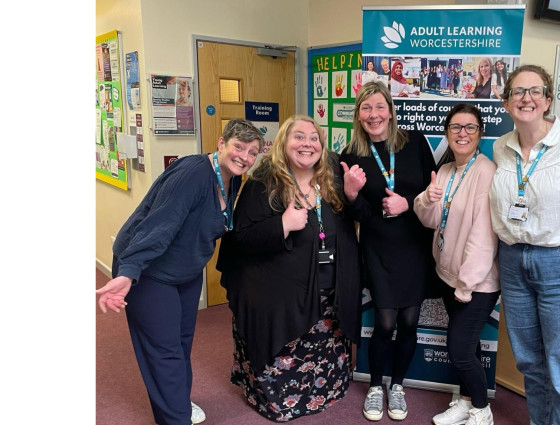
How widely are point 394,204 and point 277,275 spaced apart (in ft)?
2.13

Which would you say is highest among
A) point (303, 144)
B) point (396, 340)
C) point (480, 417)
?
point (303, 144)

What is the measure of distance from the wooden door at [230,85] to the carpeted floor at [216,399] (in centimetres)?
92

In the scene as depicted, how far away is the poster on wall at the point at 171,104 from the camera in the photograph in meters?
3.34

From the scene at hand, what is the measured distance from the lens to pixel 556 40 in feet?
10.4

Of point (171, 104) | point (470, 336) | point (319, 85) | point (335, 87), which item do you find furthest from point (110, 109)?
point (470, 336)

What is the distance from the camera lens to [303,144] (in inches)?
85.1

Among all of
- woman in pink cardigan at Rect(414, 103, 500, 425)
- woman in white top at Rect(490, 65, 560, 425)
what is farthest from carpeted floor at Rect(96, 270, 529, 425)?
woman in white top at Rect(490, 65, 560, 425)

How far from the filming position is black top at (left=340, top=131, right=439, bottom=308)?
227 cm

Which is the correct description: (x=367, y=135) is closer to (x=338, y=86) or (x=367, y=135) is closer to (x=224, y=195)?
(x=224, y=195)

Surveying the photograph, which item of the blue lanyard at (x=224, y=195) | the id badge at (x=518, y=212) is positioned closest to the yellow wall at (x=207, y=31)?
the blue lanyard at (x=224, y=195)

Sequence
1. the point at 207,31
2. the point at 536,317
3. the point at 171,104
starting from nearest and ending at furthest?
the point at 536,317 → the point at 171,104 → the point at 207,31

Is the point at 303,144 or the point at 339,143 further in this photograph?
the point at 339,143
